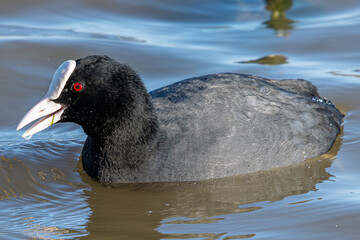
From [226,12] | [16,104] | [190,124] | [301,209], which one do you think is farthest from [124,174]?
[226,12]

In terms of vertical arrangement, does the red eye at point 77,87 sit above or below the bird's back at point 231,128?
above

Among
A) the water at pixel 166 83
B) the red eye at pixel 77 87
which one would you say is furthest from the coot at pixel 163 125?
the water at pixel 166 83

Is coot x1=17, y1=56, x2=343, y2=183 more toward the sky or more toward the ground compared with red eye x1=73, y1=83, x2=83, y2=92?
more toward the ground

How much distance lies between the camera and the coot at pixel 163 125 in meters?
5.38

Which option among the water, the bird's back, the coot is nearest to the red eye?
the coot

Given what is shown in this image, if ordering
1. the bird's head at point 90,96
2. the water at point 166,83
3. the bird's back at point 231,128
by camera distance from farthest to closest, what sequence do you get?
the bird's back at point 231,128 < the bird's head at point 90,96 < the water at point 166,83

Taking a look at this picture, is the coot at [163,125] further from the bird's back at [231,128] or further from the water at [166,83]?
the water at [166,83]

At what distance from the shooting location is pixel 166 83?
8.24 meters

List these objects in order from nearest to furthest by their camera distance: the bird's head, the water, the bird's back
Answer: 1. the water
2. the bird's head
3. the bird's back

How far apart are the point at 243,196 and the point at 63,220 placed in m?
1.44

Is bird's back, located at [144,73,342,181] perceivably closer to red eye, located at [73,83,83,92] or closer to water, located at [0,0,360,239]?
water, located at [0,0,360,239]

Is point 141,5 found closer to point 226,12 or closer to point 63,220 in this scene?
point 226,12

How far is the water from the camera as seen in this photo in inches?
189

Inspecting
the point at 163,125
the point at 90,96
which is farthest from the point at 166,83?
the point at 90,96
